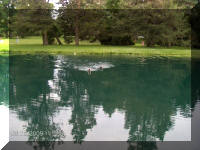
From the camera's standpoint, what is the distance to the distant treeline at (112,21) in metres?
47.4

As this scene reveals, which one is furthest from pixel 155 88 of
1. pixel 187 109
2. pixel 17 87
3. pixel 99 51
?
pixel 99 51

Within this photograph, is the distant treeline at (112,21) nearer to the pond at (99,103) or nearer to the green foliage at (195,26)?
the green foliage at (195,26)

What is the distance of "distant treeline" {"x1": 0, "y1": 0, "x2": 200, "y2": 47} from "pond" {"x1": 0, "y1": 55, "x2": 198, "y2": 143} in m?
19.9

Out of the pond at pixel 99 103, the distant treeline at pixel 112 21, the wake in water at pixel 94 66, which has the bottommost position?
the pond at pixel 99 103

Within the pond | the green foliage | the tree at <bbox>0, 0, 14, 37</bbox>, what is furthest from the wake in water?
the tree at <bbox>0, 0, 14, 37</bbox>

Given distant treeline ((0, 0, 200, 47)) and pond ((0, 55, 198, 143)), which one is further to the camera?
distant treeline ((0, 0, 200, 47))

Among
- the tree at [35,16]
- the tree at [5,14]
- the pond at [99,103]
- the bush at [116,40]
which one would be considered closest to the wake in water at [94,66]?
the pond at [99,103]

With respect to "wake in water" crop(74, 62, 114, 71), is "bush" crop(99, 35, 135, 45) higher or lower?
higher

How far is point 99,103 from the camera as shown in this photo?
56.2 feet

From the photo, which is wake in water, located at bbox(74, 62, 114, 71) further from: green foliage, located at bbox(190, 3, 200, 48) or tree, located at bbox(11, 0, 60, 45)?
green foliage, located at bbox(190, 3, 200, 48)

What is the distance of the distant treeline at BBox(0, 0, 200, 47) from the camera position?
156ft

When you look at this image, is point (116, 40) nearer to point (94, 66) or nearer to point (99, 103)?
point (94, 66)

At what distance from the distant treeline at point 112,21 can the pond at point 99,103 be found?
1993 centimetres

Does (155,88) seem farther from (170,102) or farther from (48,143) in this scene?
(48,143)
